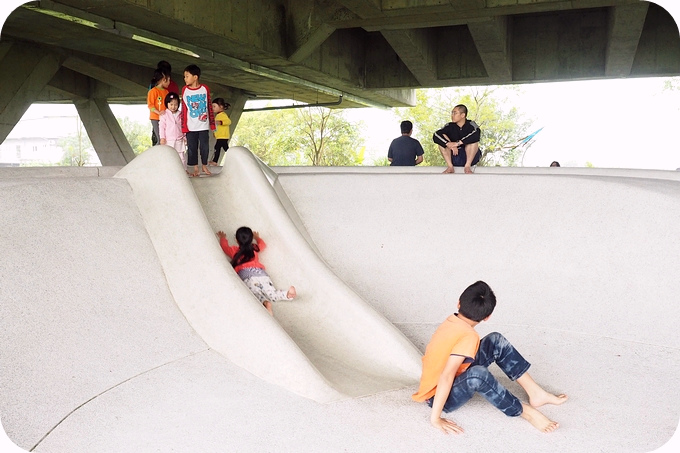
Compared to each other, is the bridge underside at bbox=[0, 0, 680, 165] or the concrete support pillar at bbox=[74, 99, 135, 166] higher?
the bridge underside at bbox=[0, 0, 680, 165]

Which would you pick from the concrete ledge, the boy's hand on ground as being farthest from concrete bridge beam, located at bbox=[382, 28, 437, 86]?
the boy's hand on ground

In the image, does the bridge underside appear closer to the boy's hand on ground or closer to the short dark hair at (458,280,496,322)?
the short dark hair at (458,280,496,322)

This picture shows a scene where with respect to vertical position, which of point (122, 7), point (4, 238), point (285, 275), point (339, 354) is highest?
point (122, 7)

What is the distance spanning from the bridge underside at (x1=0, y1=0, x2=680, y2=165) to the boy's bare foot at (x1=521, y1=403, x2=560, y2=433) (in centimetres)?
825

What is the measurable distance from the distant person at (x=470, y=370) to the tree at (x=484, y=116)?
29.6 meters

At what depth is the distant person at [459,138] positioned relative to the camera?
7500 mm

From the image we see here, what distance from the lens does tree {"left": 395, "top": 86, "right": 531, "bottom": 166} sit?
109 ft

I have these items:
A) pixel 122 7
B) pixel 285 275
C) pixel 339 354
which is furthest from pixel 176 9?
pixel 339 354

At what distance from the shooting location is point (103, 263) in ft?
16.2

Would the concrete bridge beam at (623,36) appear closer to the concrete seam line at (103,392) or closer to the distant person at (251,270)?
the distant person at (251,270)

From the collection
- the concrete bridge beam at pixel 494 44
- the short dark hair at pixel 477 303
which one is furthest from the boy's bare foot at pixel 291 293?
the concrete bridge beam at pixel 494 44

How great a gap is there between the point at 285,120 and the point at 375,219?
97.2ft

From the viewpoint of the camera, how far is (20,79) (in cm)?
1438

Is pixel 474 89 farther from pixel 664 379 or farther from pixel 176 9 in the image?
pixel 664 379
